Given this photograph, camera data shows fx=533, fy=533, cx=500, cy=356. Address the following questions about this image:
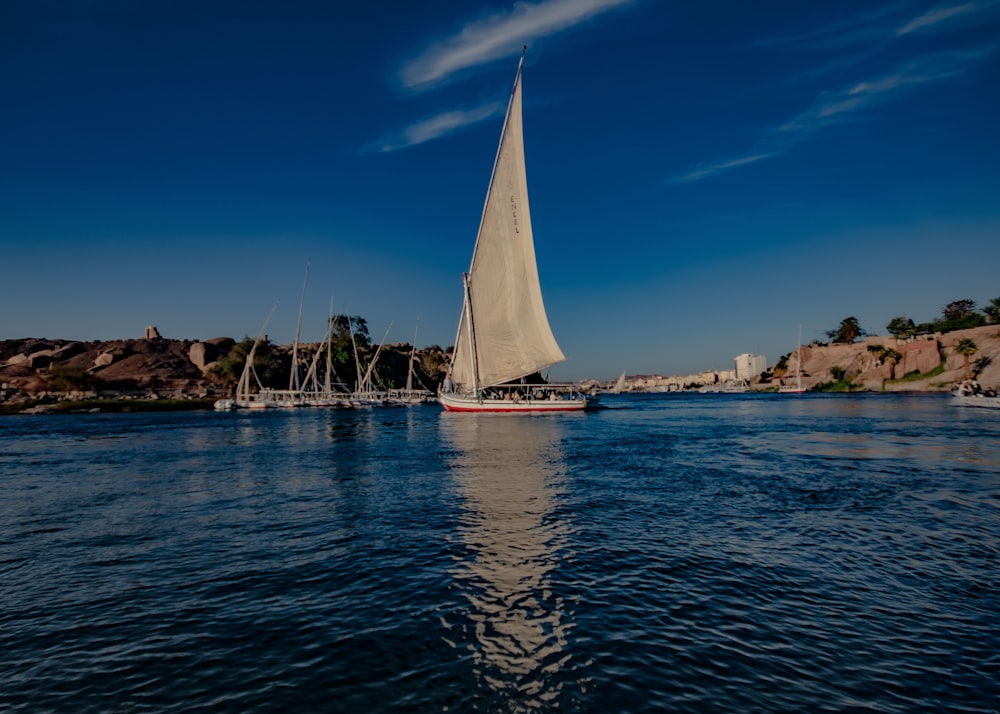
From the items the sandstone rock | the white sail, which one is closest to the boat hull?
the white sail

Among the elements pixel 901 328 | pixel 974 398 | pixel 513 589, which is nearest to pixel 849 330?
pixel 901 328

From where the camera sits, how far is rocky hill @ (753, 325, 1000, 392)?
116438 millimetres

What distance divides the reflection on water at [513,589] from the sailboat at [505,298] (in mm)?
44371

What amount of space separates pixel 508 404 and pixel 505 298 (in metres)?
15.2

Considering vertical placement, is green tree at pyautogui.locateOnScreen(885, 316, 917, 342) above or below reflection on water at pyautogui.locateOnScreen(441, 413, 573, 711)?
above

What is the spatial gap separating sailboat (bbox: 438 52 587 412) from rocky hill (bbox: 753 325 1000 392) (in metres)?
96.6

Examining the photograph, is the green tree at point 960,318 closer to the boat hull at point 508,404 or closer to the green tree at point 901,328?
the green tree at point 901,328

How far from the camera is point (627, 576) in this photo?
1081 centimetres

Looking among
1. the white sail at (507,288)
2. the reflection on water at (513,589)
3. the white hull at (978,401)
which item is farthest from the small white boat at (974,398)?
→ the reflection on water at (513,589)

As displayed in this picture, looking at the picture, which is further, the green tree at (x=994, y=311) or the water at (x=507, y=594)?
the green tree at (x=994, y=311)

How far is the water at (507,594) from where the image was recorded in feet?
22.2

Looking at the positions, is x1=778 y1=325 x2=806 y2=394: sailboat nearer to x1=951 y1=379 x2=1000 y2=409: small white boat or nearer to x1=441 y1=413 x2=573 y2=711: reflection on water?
x1=951 y1=379 x2=1000 y2=409: small white boat

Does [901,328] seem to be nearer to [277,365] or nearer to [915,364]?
[915,364]

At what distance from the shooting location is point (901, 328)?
517 feet
